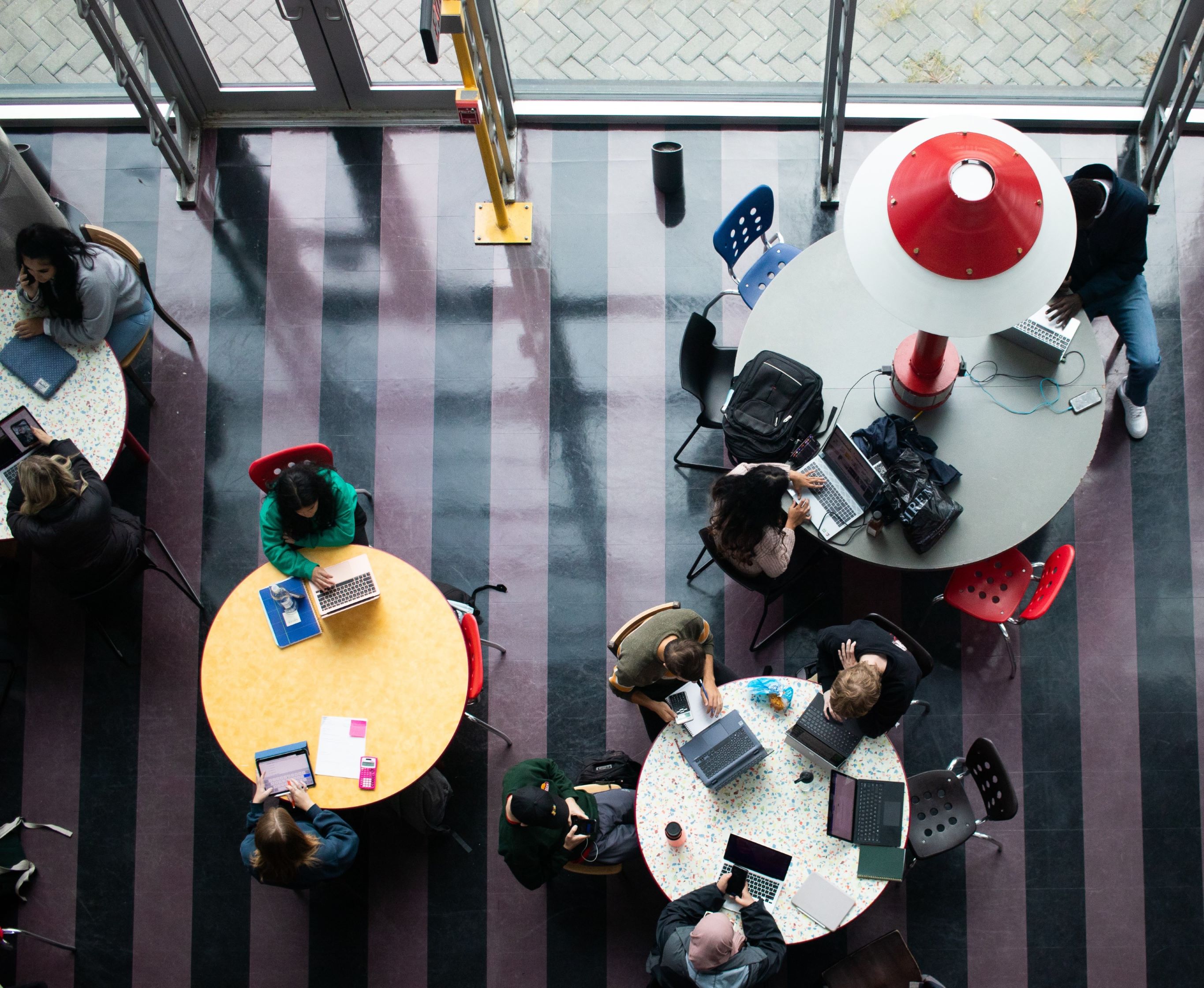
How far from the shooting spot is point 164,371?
5.75 meters

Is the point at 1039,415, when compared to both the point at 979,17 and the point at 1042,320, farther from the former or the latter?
the point at 979,17

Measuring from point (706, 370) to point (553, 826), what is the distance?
250 cm

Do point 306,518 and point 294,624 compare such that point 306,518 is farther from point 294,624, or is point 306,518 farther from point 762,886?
point 762,886

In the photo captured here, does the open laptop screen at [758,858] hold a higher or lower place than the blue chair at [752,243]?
lower

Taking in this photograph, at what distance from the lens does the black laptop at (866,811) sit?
4234mm

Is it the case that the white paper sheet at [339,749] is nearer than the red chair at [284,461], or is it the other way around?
the white paper sheet at [339,749]

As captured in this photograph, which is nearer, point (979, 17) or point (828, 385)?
point (828, 385)

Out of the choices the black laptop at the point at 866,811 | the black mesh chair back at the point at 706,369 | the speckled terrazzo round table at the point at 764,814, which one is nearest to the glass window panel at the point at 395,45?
the black mesh chair back at the point at 706,369

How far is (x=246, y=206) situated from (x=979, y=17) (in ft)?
15.3

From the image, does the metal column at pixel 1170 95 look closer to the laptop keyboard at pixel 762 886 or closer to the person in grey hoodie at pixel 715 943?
the laptop keyboard at pixel 762 886

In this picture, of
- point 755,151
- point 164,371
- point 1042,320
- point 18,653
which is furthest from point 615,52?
point 18,653

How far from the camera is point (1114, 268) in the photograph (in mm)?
4789

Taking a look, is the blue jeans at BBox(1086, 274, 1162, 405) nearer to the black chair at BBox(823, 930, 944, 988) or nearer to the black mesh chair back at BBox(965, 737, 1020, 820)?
the black mesh chair back at BBox(965, 737, 1020, 820)

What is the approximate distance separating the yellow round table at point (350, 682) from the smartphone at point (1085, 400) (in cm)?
323
